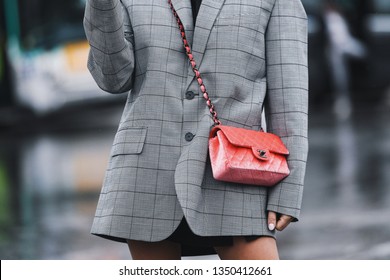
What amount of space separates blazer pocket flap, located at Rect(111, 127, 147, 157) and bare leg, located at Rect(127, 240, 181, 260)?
0.96 ft

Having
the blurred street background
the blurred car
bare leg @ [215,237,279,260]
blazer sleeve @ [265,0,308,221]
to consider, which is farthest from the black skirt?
the blurred car

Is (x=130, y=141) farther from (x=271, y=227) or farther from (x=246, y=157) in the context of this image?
(x=271, y=227)

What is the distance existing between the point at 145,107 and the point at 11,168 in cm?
973

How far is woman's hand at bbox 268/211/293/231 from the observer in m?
3.43

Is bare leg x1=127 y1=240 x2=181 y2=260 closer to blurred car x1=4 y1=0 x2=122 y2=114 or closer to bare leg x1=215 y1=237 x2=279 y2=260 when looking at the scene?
bare leg x1=215 y1=237 x2=279 y2=260

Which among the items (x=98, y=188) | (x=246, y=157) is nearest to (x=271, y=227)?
(x=246, y=157)

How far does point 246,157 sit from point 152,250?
0.43 m

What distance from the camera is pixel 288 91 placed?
3.53 meters

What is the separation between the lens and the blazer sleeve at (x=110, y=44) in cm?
338

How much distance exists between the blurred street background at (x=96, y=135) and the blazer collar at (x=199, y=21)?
339 cm

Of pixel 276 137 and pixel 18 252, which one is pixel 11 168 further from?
pixel 276 137

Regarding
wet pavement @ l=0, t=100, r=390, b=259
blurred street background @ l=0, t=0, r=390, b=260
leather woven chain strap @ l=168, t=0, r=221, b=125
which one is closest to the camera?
leather woven chain strap @ l=168, t=0, r=221, b=125

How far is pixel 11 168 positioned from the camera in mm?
12984
